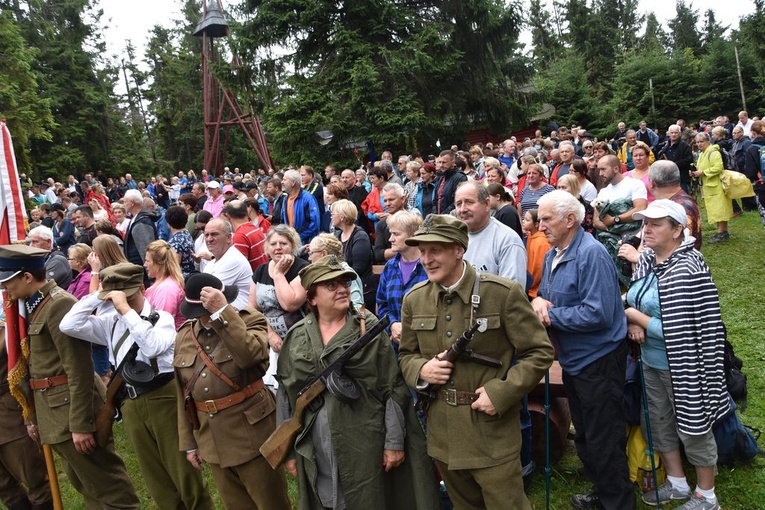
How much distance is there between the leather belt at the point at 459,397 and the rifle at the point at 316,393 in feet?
1.59

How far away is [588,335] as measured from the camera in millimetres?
3311

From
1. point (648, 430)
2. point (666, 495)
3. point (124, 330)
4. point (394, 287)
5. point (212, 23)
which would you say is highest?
point (212, 23)

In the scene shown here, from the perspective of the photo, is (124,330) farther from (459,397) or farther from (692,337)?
(692,337)

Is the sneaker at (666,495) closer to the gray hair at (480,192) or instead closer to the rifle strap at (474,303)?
the rifle strap at (474,303)

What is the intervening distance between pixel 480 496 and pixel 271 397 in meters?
1.45

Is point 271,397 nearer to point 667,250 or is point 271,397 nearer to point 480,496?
point 480,496

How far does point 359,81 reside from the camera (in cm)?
1675

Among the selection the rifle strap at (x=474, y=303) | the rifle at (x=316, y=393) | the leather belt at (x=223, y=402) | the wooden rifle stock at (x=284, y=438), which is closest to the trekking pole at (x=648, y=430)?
the rifle strap at (x=474, y=303)

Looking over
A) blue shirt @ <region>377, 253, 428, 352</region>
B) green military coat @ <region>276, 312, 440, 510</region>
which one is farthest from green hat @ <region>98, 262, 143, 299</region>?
blue shirt @ <region>377, 253, 428, 352</region>

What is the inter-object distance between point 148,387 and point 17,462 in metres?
1.74

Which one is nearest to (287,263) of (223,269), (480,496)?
(223,269)

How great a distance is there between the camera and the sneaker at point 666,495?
3627 mm

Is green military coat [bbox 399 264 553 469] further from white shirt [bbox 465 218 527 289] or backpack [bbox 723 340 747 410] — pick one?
backpack [bbox 723 340 747 410]

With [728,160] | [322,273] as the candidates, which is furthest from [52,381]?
[728,160]
